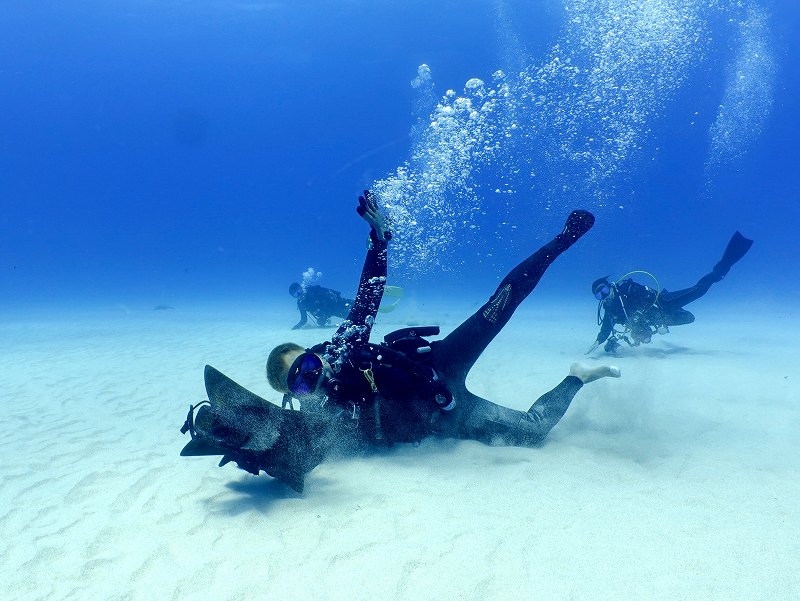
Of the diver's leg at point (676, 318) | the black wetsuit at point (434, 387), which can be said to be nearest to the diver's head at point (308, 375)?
the black wetsuit at point (434, 387)

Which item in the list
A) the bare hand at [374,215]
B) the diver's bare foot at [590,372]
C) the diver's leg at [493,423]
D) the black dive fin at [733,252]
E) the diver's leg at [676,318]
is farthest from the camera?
the black dive fin at [733,252]

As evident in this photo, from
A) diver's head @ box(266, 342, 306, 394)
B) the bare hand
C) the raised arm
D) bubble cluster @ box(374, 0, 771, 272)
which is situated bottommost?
diver's head @ box(266, 342, 306, 394)

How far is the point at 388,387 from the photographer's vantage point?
394cm

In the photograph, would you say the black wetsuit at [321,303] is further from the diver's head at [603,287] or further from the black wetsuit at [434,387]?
the black wetsuit at [434,387]

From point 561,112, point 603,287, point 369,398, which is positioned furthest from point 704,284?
point 561,112

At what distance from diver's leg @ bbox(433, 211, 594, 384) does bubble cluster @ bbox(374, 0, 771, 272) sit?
7.42ft

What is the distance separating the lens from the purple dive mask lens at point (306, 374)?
3568mm

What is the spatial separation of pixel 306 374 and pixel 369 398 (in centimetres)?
69

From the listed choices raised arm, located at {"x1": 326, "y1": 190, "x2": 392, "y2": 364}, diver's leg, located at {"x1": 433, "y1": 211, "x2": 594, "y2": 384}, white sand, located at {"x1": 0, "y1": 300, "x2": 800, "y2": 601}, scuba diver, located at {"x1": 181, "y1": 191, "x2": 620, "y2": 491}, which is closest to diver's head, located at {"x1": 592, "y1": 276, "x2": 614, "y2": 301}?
white sand, located at {"x1": 0, "y1": 300, "x2": 800, "y2": 601}

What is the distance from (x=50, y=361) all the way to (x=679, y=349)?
54.6 feet

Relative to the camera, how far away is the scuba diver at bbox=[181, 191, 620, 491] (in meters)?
3.45

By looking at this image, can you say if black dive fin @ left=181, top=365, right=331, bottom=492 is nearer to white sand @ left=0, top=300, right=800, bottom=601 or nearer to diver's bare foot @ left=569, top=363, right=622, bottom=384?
white sand @ left=0, top=300, right=800, bottom=601

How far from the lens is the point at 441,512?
11.0 feet

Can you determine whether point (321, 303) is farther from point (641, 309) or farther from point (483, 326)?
point (483, 326)
